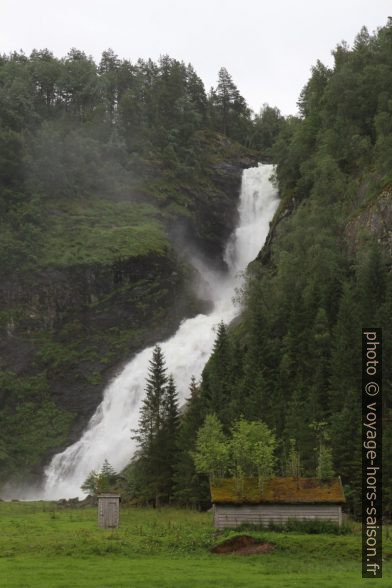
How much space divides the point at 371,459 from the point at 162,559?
16.2 m

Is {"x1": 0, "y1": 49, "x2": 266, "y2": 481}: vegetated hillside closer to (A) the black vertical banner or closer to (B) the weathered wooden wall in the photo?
(A) the black vertical banner

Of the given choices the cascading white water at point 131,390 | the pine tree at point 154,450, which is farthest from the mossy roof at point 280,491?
the cascading white water at point 131,390

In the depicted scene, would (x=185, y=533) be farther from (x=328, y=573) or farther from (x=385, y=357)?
(x=385, y=357)

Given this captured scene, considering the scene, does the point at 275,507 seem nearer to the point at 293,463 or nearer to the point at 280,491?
the point at 280,491

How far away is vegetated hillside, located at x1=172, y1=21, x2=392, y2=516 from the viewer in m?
61.2

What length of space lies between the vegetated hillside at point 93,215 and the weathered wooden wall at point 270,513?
40685 mm

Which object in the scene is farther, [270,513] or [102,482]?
[102,482]

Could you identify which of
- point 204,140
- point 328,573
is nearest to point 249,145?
point 204,140

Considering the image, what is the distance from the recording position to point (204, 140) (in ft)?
483

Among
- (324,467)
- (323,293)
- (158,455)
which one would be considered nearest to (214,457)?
(324,467)

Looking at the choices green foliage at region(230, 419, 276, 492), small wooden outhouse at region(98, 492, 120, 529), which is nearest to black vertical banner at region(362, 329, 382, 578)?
green foliage at region(230, 419, 276, 492)

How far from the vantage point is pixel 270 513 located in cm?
4625

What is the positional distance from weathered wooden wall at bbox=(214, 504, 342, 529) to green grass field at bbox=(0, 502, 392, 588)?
1323 mm

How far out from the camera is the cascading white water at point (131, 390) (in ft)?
260
